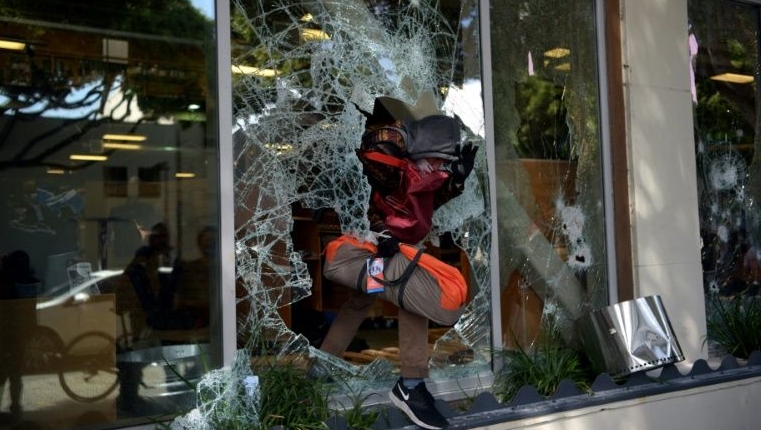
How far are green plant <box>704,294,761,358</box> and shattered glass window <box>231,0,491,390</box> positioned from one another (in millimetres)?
2243

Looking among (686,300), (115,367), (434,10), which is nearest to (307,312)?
(115,367)

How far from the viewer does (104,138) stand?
444cm

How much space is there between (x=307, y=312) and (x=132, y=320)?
1.04 metres

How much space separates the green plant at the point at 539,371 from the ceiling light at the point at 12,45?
11.5 feet

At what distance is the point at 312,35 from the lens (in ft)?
16.8

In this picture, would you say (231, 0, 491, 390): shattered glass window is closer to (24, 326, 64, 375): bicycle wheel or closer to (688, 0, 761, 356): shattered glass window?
(24, 326, 64, 375): bicycle wheel

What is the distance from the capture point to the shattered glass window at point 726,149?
6965 mm

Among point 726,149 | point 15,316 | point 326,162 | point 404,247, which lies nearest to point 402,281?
point 404,247

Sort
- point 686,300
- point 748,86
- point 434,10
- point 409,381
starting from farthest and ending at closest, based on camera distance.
A: 1. point 748,86
2. point 686,300
3. point 434,10
4. point 409,381

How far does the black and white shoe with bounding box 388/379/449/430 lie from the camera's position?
450cm

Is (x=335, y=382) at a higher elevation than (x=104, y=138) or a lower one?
lower

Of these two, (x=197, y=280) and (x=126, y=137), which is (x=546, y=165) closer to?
(x=197, y=280)

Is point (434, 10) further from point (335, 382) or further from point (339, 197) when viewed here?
point (335, 382)

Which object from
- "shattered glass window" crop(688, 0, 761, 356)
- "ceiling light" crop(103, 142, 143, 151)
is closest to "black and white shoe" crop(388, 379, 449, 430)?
"ceiling light" crop(103, 142, 143, 151)
